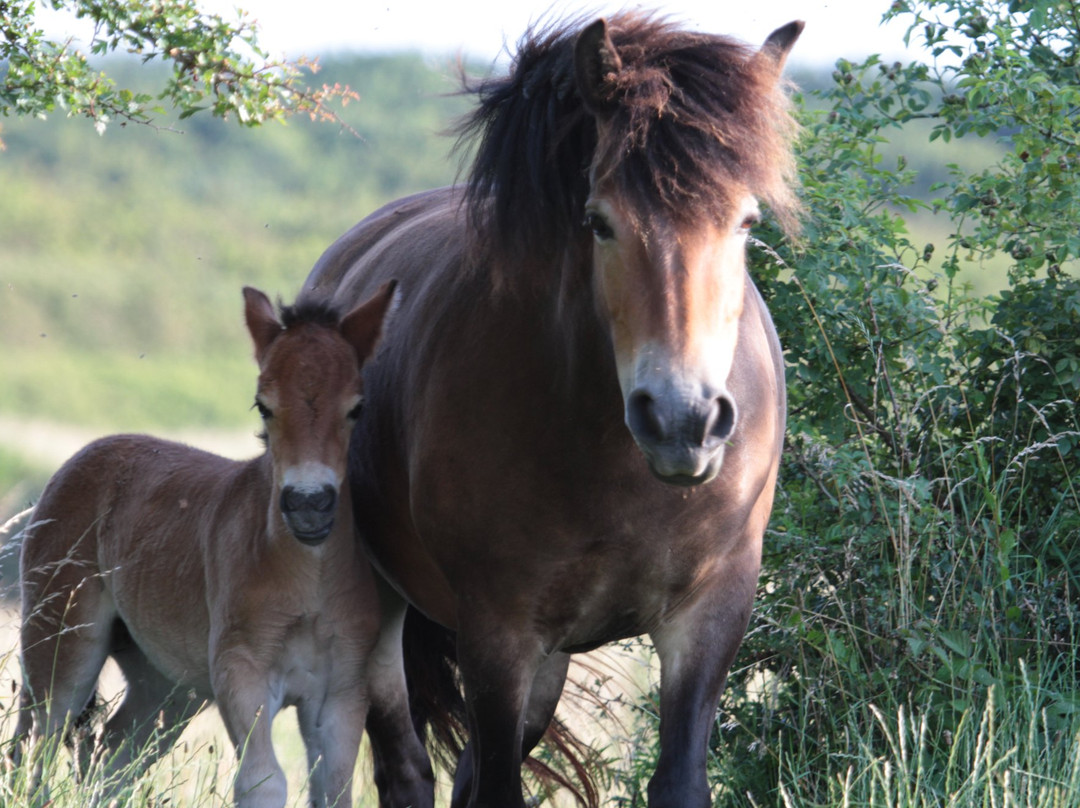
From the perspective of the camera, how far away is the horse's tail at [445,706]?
14.9ft

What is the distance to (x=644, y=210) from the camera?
8.04ft

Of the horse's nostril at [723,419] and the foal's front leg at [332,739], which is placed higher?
the horse's nostril at [723,419]

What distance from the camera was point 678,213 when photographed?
2436mm

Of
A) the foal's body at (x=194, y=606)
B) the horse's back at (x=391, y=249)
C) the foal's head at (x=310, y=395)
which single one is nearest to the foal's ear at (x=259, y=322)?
the foal's head at (x=310, y=395)

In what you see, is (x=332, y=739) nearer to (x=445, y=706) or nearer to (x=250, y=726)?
(x=250, y=726)

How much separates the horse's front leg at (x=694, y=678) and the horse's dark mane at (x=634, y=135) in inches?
38.3

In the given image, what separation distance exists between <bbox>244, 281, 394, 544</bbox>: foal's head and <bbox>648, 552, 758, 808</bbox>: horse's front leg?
3.24 feet

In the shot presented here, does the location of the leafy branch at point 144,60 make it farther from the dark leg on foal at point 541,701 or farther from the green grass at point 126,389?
the green grass at point 126,389

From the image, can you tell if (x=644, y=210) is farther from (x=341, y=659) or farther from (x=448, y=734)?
(x=448, y=734)

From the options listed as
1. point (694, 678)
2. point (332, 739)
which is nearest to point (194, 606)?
point (332, 739)

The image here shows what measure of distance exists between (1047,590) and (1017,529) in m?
0.24

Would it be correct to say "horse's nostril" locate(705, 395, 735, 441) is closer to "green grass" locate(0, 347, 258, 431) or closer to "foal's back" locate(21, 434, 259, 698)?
"foal's back" locate(21, 434, 259, 698)

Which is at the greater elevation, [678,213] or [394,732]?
[678,213]

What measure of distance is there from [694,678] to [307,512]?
1.11m
